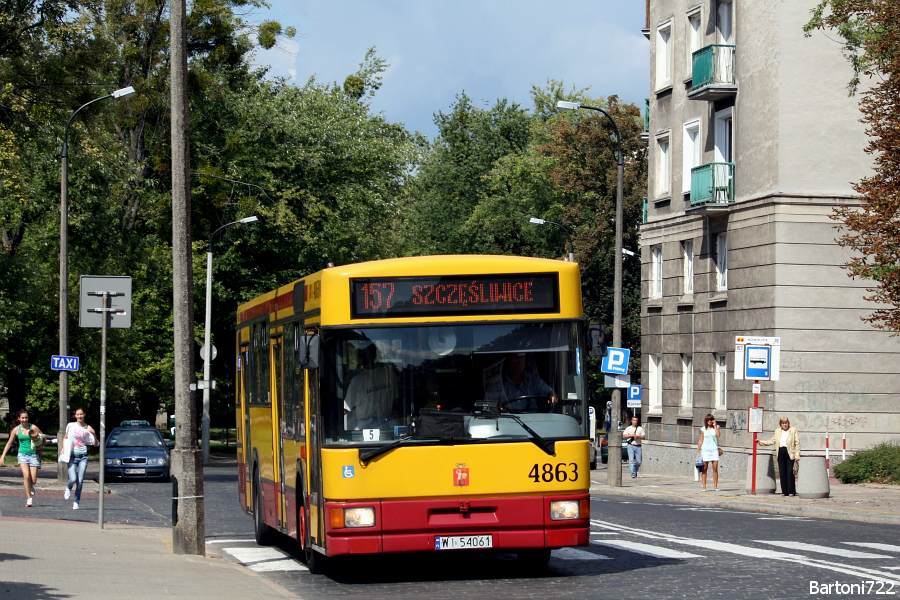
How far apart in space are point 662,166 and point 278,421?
2766 centimetres

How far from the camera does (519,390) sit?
11969 millimetres

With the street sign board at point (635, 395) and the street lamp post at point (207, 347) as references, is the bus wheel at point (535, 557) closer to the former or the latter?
the street sign board at point (635, 395)

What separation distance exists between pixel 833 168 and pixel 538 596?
2487 cm

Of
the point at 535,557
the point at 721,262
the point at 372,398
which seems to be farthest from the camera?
the point at 721,262

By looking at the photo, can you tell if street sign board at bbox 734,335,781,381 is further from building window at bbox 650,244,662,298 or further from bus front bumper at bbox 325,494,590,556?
bus front bumper at bbox 325,494,590,556

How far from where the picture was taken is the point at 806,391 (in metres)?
33.4

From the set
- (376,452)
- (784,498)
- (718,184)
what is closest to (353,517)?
(376,452)

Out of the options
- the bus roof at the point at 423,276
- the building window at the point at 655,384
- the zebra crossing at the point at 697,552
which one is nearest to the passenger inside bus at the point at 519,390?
the bus roof at the point at 423,276

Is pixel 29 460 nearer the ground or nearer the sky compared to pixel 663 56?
nearer the ground

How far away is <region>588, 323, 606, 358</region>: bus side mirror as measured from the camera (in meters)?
12.1

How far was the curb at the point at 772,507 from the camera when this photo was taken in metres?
21.1

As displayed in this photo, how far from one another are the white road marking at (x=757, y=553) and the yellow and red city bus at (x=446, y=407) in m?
2.63

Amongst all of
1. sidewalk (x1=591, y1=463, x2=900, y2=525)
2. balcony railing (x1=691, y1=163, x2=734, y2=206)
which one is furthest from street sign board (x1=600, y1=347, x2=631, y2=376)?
balcony railing (x1=691, y1=163, x2=734, y2=206)

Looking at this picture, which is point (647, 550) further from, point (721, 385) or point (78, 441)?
point (721, 385)
